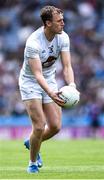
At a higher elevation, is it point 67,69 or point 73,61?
point 67,69

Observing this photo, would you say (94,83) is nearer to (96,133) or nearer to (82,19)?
(96,133)

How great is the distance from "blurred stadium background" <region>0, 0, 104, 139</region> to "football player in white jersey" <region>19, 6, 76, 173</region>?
1467 cm

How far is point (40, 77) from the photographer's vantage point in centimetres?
1189

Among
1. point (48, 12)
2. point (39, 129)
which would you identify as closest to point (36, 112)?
point (39, 129)

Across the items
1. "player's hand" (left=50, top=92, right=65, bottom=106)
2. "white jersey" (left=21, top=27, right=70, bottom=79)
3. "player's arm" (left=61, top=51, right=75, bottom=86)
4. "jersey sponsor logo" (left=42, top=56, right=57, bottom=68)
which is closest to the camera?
"player's hand" (left=50, top=92, right=65, bottom=106)

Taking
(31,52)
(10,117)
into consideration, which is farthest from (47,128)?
(10,117)

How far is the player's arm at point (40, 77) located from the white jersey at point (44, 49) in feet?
0.28

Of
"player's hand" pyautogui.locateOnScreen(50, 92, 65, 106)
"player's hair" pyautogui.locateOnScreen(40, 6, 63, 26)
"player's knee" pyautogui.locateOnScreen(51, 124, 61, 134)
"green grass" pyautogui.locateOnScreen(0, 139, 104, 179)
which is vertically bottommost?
"green grass" pyautogui.locateOnScreen(0, 139, 104, 179)

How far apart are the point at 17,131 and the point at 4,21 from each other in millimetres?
5500

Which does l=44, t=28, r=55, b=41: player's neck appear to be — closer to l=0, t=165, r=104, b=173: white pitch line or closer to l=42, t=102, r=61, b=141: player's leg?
l=42, t=102, r=61, b=141: player's leg

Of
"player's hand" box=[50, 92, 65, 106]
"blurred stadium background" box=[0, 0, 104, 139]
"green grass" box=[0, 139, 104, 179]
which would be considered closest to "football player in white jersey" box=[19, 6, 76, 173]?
"player's hand" box=[50, 92, 65, 106]

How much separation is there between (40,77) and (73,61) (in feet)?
54.3

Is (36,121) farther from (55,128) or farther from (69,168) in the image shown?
(69,168)

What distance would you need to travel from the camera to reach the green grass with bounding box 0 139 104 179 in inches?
461
